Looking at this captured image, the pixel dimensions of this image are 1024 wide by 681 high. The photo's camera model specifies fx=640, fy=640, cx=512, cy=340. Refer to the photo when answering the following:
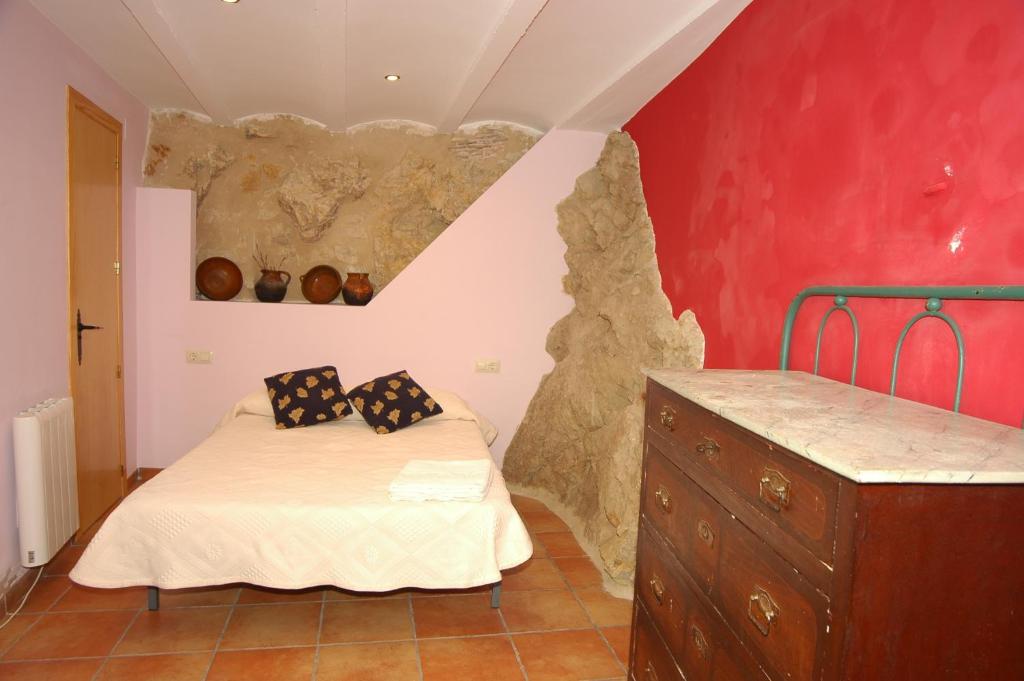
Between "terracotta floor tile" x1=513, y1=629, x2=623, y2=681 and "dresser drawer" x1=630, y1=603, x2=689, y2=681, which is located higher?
"dresser drawer" x1=630, y1=603, x2=689, y2=681

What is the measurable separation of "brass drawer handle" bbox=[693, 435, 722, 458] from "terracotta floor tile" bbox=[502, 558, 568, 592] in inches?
71.2

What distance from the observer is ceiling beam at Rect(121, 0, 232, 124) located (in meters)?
2.86

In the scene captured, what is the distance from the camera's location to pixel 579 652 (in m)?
2.63

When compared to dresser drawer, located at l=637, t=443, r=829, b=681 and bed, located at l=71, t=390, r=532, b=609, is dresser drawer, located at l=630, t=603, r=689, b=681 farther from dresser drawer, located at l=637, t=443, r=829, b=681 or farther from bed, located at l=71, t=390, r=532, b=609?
bed, located at l=71, t=390, r=532, b=609

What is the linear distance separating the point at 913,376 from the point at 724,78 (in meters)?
1.64

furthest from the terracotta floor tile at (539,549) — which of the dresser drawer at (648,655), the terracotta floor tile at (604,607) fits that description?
the dresser drawer at (648,655)

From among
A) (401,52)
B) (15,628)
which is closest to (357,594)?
(15,628)

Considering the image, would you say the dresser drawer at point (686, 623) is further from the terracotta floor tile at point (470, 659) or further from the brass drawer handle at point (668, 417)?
the terracotta floor tile at point (470, 659)

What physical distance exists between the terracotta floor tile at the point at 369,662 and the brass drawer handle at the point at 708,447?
5.05 ft

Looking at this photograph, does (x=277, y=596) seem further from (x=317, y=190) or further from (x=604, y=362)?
(x=317, y=190)

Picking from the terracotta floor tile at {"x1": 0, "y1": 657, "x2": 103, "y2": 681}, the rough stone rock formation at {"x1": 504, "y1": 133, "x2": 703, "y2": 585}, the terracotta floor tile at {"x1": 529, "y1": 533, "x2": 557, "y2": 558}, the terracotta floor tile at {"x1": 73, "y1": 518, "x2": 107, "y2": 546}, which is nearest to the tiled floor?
the terracotta floor tile at {"x1": 0, "y1": 657, "x2": 103, "y2": 681}

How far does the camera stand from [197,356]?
4.40 metres

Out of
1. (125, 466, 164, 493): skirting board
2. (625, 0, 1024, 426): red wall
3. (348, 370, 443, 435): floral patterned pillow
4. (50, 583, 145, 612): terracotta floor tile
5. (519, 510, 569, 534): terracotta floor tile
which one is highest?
(625, 0, 1024, 426): red wall

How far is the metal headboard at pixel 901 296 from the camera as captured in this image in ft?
4.62
